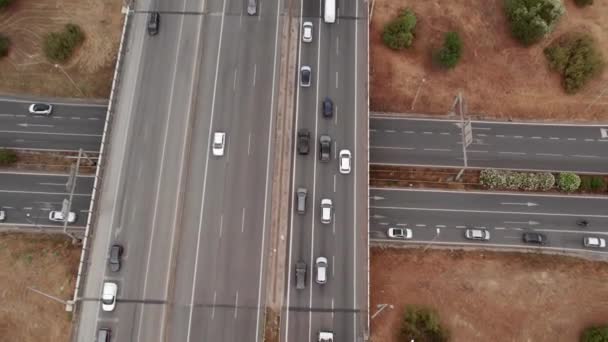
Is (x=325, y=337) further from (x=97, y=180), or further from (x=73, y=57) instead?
(x=73, y=57)

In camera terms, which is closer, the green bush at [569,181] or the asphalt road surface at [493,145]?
the green bush at [569,181]

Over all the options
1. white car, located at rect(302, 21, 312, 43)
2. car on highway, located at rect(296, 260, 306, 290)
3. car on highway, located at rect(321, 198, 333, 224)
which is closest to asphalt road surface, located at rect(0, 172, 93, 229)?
car on highway, located at rect(296, 260, 306, 290)

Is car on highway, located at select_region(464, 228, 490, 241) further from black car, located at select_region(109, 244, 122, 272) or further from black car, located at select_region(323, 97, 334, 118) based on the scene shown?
black car, located at select_region(109, 244, 122, 272)

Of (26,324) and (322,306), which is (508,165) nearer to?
(322,306)

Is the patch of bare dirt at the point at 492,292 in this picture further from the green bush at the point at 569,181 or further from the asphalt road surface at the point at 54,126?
the asphalt road surface at the point at 54,126

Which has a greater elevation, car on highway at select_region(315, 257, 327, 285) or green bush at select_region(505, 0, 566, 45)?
green bush at select_region(505, 0, 566, 45)

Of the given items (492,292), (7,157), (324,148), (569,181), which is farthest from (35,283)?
(569,181)

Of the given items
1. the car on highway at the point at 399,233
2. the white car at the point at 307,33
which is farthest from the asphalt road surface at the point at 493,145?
the white car at the point at 307,33
